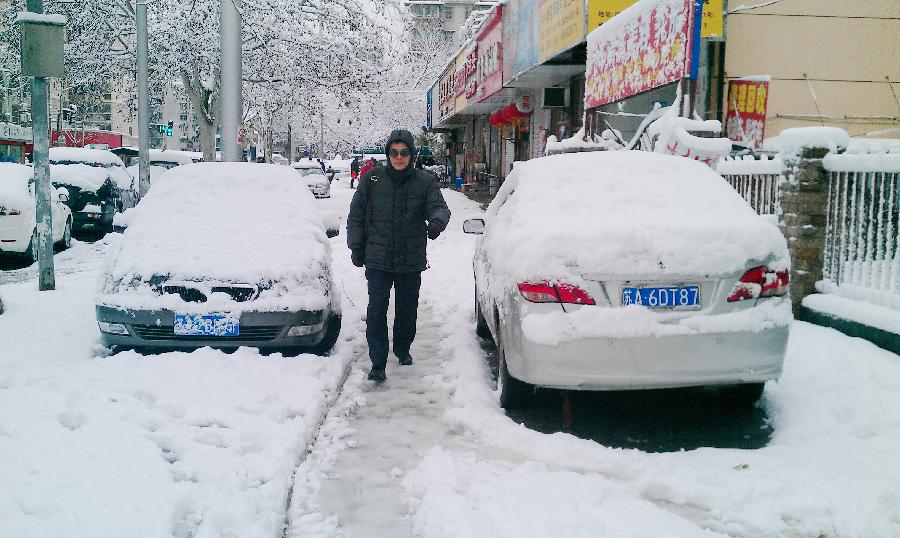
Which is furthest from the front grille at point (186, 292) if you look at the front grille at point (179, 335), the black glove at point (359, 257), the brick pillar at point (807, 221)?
the brick pillar at point (807, 221)

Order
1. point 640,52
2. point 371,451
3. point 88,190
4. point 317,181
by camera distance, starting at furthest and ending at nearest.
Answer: point 317,181, point 88,190, point 640,52, point 371,451

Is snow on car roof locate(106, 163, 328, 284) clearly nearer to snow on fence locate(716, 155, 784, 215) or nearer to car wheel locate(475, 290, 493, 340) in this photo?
car wheel locate(475, 290, 493, 340)

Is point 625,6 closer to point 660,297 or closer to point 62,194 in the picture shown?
point 660,297

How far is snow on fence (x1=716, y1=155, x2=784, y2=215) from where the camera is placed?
294 inches

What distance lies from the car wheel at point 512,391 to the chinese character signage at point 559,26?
9.01 metres

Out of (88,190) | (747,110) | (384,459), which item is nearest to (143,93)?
(88,190)

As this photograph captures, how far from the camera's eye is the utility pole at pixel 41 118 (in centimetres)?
850

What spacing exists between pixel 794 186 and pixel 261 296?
4612mm

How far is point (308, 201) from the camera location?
6.92 m

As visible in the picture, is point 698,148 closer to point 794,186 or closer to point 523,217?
point 794,186

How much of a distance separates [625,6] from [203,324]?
384 inches

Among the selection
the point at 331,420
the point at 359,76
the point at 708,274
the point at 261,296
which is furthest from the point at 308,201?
the point at 359,76

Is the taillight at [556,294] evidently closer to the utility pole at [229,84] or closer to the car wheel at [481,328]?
the car wheel at [481,328]

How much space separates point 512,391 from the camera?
15.7 ft
